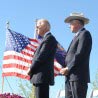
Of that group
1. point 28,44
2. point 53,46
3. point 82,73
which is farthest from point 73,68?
point 28,44

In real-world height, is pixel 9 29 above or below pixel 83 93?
above

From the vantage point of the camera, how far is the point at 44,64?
756 cm

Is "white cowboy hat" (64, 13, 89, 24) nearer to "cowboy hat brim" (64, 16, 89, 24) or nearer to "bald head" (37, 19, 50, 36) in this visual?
"cowboy hat brim" (64, 16, 89, 24)

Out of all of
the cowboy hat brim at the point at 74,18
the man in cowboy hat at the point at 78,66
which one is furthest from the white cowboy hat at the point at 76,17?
the man in cowboy hat at the point at 78,66

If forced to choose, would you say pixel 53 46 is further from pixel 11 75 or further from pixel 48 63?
pixel 11 75

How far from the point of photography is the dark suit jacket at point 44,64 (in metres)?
7.48

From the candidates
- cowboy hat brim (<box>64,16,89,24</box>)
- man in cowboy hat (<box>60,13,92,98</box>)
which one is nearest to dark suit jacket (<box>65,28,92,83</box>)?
man in cowboy hat (<box>60,13,92,98</box>)

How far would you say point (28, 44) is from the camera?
54.7ft

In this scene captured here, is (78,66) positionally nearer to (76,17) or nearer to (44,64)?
(44,64)

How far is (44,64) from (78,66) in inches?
24.9

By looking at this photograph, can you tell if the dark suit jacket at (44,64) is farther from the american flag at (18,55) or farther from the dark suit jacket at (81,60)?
the american flag at (18,55)

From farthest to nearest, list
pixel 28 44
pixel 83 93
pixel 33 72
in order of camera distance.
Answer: pixel 28 44
pixel 33 72
pixel 83 93

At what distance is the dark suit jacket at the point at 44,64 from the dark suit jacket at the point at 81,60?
0.40m

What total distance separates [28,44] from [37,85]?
919 cm
